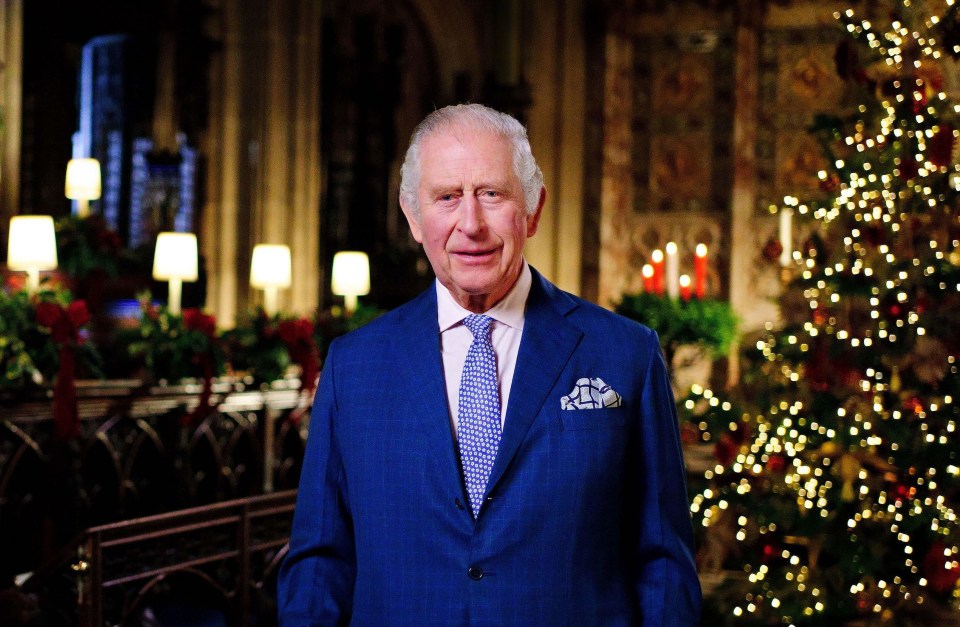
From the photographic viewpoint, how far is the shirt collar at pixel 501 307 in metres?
1.86

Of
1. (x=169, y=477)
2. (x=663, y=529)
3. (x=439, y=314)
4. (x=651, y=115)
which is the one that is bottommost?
(x=169, y=477)

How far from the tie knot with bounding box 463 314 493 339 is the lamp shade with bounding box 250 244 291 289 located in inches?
263

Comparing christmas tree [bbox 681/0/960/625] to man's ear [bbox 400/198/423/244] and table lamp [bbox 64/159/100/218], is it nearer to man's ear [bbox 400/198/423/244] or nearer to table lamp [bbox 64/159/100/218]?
man's ear [bbox 400/198/423/244]

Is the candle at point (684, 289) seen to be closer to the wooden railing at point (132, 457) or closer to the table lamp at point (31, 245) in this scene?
the wooden railing at point (132, 457)

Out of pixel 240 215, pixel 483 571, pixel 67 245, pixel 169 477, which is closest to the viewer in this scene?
pixel 483 571

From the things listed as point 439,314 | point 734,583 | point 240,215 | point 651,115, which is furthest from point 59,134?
point 439,314

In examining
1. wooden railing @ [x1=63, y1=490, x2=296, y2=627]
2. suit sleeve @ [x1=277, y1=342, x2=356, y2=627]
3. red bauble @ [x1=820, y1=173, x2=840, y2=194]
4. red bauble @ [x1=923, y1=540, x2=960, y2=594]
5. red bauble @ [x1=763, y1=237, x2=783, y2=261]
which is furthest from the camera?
red bauble @ [x1=763, y1=237, x2=783, y2=261]

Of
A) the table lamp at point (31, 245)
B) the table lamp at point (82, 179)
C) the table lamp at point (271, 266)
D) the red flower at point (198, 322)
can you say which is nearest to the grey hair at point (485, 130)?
the red flower at point (198, 322)

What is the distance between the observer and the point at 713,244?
11.0 m

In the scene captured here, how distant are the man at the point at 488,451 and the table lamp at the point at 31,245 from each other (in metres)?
4.34

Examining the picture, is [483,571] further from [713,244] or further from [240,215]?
[713,244]

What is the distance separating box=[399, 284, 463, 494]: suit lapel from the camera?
1745 millimetres

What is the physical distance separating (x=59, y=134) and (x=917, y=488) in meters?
6.69

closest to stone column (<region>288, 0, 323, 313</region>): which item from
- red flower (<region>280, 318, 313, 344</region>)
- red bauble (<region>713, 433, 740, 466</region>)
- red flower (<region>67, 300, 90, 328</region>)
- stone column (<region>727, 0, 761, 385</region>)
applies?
stone column (<region>727, 0, 761, 385</region>)
